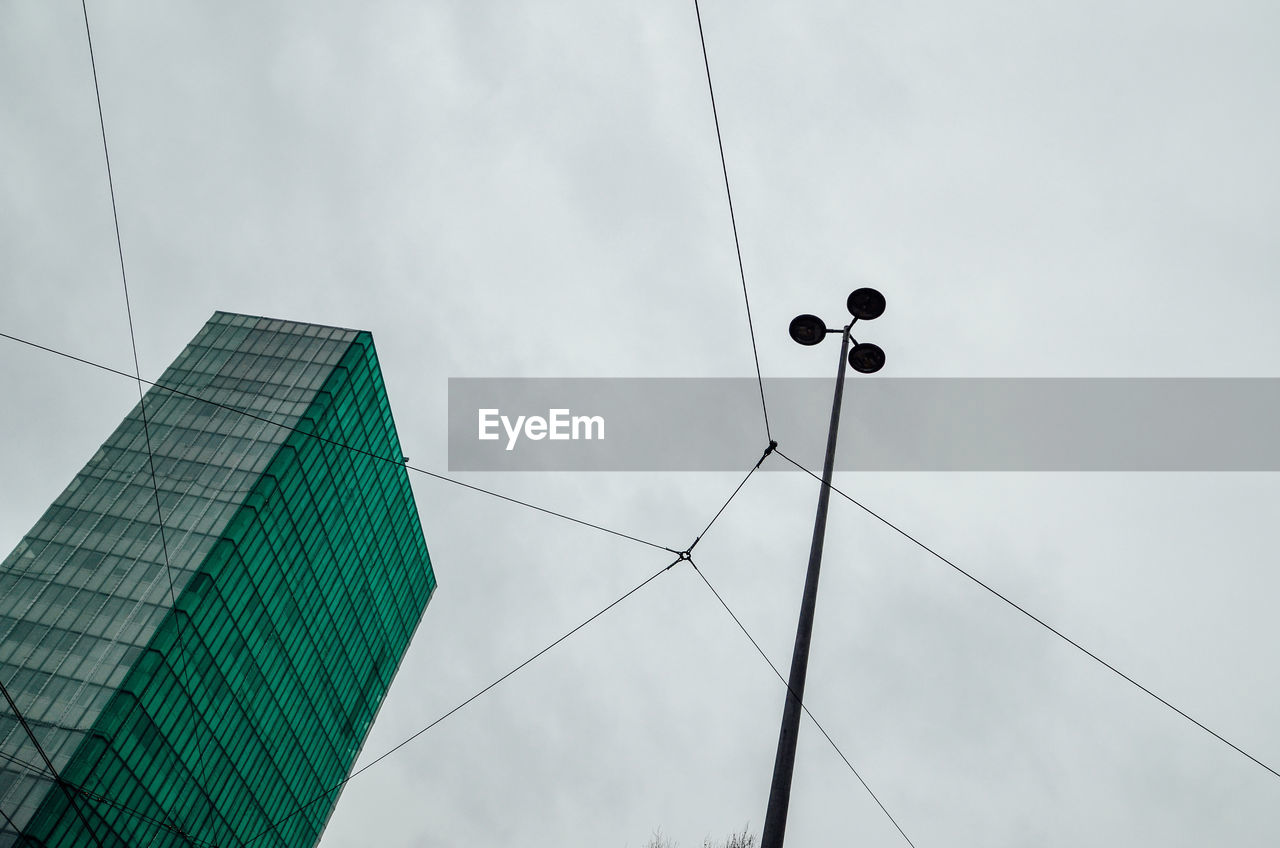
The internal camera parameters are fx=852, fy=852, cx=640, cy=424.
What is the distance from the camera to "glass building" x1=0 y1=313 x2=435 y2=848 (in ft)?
181

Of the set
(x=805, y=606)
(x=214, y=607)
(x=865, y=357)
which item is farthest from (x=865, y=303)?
(x=214, y=607)

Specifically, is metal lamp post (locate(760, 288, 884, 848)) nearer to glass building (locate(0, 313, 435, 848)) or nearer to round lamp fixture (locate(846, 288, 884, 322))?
round lamp fixture (locate(846, 288, 884, 322))

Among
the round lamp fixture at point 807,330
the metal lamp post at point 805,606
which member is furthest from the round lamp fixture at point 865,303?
the round lamp fixture at point 807,330

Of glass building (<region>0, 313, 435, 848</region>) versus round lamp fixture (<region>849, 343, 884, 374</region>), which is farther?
glass building (<region>0, 313, 435, 848</region>)

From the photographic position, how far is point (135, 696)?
183 ft

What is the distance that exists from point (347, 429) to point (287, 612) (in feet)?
55.1

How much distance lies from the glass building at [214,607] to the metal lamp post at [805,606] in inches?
1807

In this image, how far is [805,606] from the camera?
9.46 metres

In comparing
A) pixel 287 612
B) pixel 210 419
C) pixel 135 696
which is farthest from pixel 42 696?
pixel 210 419

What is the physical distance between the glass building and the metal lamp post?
4590 cm

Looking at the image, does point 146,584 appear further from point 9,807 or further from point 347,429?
point 347,429

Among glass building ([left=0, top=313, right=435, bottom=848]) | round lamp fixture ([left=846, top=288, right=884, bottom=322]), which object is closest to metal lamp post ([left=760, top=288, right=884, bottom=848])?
round lamp fixture ([left=846, top=288, right=884, bottom=322])

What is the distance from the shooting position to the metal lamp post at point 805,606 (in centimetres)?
777

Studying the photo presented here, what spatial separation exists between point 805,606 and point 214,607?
6388 centimetres
